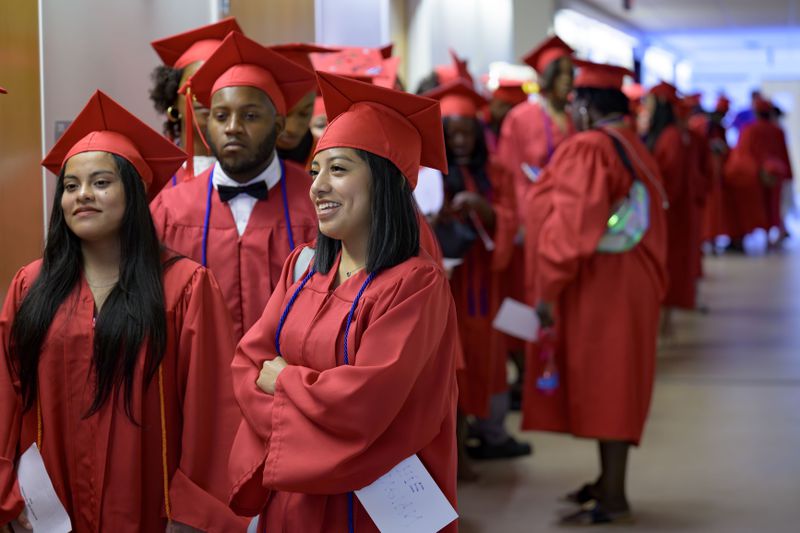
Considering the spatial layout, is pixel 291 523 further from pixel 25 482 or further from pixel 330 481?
pixel 25 482

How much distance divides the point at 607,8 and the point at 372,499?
14.5 metres

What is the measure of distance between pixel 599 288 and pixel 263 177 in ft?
6.31

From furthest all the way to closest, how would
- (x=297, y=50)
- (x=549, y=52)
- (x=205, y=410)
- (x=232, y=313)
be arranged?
(x=549, y=52)
(x=297, y=50)
(x=232, y=313)
(x=205, y=410)

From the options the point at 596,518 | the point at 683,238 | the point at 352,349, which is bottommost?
the point at 596,518

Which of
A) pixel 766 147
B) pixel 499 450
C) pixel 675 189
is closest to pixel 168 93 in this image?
pixel 499 450

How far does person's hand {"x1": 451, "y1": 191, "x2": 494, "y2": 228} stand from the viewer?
516 cm

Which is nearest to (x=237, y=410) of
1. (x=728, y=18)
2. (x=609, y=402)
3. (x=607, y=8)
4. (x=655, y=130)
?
(x=609, y=402)

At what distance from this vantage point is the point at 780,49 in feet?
77.7

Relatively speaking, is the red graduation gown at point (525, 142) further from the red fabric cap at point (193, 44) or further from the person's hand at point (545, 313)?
the red fabric cap at point (193, 44)

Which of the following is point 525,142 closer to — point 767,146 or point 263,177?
point 263,177

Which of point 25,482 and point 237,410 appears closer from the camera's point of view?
point 25,482

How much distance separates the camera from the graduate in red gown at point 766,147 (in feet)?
52.2

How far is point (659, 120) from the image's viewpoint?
909cm

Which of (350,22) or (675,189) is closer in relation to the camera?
(350,22)
